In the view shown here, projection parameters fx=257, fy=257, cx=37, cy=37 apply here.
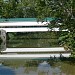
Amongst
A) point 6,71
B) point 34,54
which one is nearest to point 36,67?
point 6,71

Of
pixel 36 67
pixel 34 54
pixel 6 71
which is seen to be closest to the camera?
pixel 6 71

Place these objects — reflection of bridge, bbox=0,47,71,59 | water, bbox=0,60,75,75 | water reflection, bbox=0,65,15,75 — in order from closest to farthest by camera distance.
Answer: water reflection, bbox=0,65,15,75
water, bbox=0,60,75,75
reflection of bridge, bbox=0,47,71,59

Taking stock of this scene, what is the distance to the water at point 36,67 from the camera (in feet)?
30.2

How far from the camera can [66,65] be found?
10.3 m

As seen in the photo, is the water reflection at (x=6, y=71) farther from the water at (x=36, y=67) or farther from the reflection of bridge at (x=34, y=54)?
the reflection of bridge at (x=34, y=54)

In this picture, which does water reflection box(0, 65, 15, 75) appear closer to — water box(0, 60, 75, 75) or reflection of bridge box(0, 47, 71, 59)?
water box(0, 60, 75, 75)

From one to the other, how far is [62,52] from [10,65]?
2.83m

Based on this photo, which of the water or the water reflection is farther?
the water

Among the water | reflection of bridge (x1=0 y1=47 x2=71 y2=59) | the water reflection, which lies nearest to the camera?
the water reflection

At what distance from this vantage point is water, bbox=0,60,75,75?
922 cm

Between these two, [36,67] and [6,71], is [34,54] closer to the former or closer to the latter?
[36,67]

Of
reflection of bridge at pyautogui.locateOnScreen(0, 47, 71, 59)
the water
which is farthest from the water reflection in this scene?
reflection of bridge at pyautogui.locateOnScreen(0, 47, 71, 59)

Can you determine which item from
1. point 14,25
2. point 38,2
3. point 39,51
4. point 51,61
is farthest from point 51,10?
point 14,25

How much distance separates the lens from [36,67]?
10.0 metres
